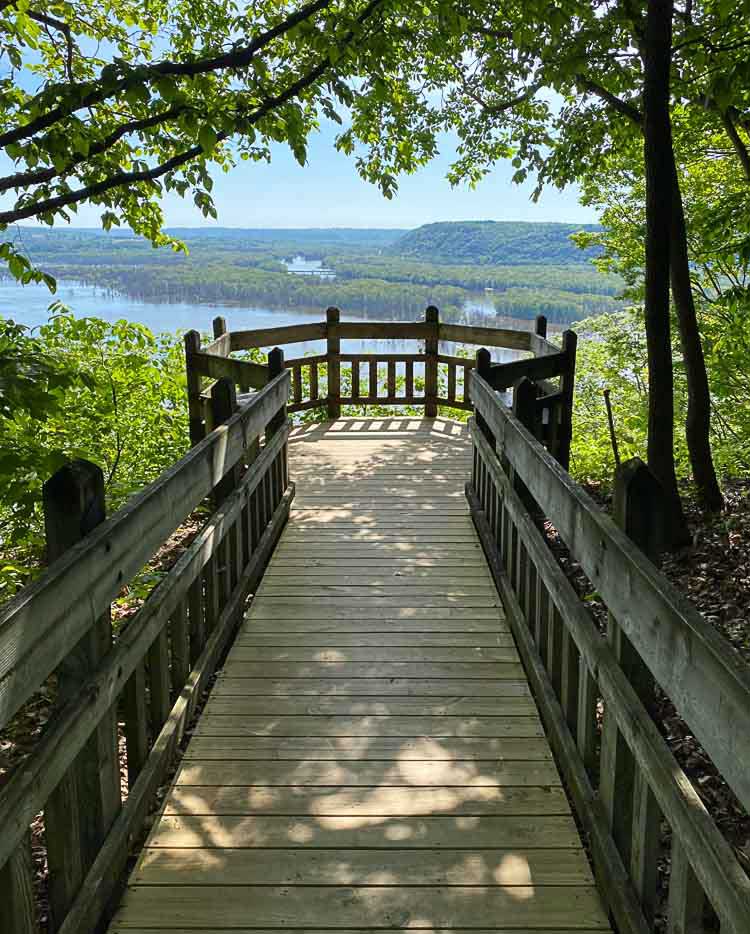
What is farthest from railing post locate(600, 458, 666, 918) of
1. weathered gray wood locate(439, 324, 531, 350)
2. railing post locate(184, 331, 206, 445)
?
weathered gray wood locate(439, 324, 531, 350)

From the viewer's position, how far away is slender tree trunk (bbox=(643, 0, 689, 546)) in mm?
5785

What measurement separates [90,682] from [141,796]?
65 centimetres

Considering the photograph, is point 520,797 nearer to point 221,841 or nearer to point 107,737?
point 221,841

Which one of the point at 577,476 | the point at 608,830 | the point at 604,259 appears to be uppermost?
the point at 604,259

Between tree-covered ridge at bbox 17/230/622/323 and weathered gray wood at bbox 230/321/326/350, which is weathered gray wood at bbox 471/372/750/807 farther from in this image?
tree-covered ridge at bbox 17/230/622/323

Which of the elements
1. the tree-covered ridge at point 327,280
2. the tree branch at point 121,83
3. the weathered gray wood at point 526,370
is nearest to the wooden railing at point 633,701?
the weathered gray wood at point 526,370

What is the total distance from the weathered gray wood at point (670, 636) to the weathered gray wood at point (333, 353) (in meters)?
7.62

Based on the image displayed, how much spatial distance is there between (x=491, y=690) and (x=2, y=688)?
250 cm

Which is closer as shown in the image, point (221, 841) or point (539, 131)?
point (221, 841)

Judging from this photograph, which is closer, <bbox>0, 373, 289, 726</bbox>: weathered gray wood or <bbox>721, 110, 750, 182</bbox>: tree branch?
<bbox>0, 373, 289, 726</bbox>: weathered gray wood

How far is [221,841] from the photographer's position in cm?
254

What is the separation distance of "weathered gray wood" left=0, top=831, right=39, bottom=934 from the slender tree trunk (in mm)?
5835

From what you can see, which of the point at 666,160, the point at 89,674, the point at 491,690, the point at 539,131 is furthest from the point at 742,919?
the point at 539,131

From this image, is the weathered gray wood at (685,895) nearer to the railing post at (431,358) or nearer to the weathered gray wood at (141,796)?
the weathered gray wood at (141,796)
